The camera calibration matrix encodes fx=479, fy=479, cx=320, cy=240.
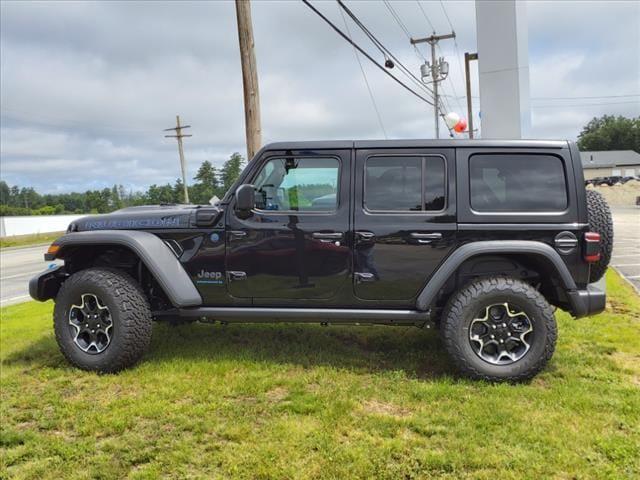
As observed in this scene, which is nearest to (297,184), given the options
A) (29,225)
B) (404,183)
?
(404,183)

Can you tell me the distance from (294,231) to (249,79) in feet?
17.0

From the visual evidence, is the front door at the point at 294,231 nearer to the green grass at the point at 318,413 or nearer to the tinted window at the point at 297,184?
the tinted window at the point at 297,184

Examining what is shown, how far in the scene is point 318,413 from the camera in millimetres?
3225

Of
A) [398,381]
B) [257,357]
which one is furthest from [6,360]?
[398,381]

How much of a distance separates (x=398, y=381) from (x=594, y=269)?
188cm

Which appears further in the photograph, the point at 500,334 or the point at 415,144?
the point at 415,144

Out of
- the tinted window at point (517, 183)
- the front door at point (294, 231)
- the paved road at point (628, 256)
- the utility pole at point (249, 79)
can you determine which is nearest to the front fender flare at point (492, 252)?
the tinted window at point (517, 183)

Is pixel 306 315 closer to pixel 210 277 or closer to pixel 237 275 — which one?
pixel 237 275

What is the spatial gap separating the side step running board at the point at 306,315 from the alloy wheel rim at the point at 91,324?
1.74 ft

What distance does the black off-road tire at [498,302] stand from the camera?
3.62 m

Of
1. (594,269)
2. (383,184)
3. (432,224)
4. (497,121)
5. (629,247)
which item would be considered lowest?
(629,247)

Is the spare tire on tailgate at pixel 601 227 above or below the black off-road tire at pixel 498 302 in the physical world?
above

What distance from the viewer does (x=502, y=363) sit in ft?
12.1

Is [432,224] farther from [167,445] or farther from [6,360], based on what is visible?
[6,360]
